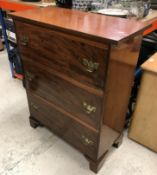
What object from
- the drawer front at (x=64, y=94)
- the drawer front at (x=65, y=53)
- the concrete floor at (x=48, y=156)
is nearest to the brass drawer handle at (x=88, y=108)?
the drawer front at (x=64, y=94)

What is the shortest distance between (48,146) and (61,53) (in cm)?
84

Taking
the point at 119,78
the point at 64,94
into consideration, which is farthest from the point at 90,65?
the point at 64,94

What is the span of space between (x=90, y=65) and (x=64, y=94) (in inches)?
12.6

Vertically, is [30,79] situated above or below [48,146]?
above

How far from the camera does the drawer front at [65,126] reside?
1.16 meters

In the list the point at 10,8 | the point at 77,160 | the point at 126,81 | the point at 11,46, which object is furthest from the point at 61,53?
the point at 11,46

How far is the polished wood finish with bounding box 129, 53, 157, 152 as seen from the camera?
1231mm

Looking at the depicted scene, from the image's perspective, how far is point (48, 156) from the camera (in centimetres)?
139

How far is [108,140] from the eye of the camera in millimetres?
1244

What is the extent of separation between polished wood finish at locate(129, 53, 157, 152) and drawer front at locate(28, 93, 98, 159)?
0.47 meters

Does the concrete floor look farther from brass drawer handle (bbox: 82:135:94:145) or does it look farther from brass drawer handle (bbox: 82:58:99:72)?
brass drawer handle (bbox: 82:58:99:72)

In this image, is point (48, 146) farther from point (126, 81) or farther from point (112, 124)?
point (126, 81)

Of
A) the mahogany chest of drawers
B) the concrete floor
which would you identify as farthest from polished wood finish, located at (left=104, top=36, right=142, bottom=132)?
the concrete floor

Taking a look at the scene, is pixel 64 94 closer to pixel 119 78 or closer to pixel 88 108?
pixel 88 108
